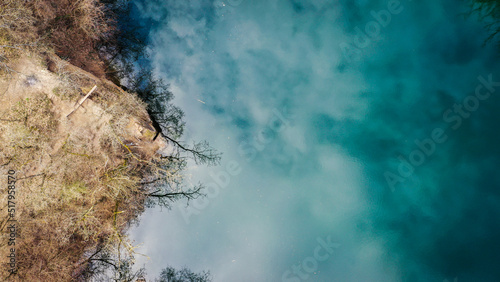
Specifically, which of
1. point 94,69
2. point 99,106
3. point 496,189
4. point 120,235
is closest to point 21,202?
point 120,235

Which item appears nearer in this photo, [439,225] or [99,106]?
[99,106]

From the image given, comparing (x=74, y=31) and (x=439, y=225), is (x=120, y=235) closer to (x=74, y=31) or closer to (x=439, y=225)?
(x=74, y=31)

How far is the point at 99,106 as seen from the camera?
7.66m

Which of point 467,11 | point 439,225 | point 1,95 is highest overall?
point 1,95

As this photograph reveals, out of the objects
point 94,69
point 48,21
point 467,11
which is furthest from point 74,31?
point 467,11

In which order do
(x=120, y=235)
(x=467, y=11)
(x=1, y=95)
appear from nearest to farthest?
(x=1, y=95) → (x=120, y=235) → (x=467, y=11)

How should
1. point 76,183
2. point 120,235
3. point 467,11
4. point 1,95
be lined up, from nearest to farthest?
1. point 1,95
2. point 76,183
3. point 120,235
4. point 467,11

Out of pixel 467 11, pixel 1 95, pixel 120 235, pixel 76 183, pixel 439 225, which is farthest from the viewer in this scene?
pixel 439 225

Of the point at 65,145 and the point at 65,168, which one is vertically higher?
the point at 65,145

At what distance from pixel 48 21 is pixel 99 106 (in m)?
2.86

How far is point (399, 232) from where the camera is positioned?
11312mm

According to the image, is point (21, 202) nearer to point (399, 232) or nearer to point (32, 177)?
point (32, 177)

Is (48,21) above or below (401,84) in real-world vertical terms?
above

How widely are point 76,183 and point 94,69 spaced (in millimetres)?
3868
